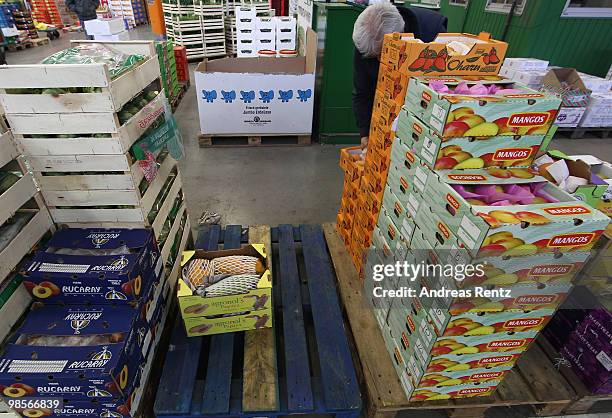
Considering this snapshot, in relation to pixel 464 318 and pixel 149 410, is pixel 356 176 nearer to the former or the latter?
pixel 464 318

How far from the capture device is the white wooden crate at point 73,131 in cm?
194

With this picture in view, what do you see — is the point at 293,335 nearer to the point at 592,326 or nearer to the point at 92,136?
the point at 92,136

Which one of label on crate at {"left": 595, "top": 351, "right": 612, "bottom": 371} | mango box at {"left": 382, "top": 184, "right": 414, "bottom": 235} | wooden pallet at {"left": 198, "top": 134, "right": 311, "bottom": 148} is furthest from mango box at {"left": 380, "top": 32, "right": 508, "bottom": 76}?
wooden pallet at {"left": 198, "top": 134, "right": 311, "bottom": 148}

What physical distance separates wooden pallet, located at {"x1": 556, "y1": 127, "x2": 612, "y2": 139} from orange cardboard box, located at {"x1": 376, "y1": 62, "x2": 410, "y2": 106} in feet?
19.4

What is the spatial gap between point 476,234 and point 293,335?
155 centimetres

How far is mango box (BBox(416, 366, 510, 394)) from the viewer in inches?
76.2

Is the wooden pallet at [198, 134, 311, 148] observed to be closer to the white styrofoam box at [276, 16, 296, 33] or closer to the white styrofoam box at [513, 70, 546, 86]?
the white styrofoam box at [276, 16, 296, 33]

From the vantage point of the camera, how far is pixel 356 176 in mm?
3043

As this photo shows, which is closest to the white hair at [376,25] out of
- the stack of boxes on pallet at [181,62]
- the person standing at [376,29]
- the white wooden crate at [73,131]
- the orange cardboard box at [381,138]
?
the person standing at [376,29]

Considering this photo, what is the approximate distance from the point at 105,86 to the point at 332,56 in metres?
4.07

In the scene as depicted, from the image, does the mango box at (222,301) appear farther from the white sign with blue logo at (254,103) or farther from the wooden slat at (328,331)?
the white sign with blue logo at (254,103)

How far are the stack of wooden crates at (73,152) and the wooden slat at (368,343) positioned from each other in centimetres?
153

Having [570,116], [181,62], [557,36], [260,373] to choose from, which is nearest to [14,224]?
[260,373]

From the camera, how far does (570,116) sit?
20.8 feet
